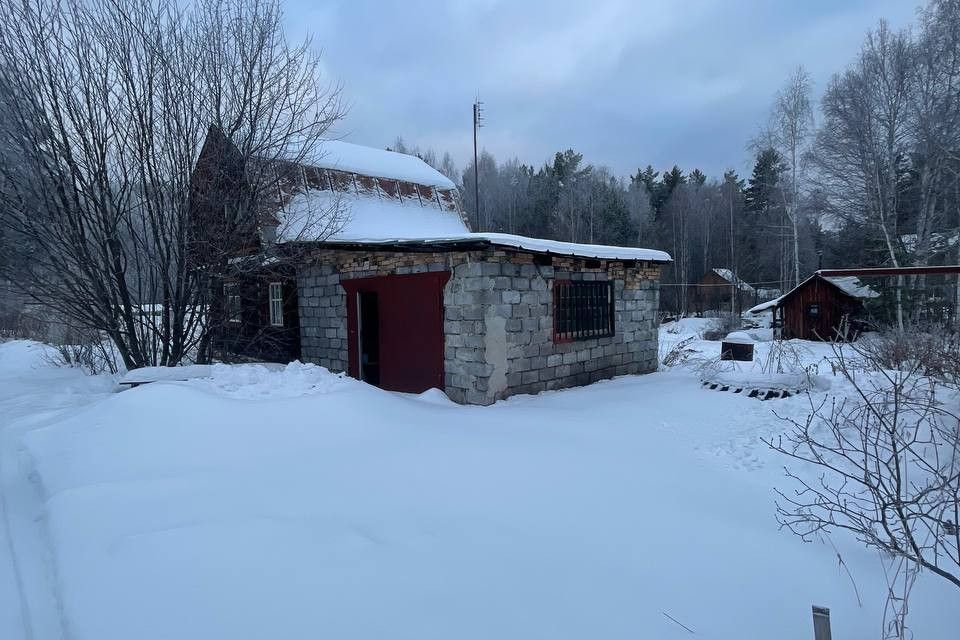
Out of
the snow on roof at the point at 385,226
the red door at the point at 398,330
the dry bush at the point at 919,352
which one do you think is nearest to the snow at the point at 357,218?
the snow on roof at the point at 385,226

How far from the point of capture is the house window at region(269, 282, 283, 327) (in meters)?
10.9

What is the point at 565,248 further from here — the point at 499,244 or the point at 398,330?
the point at 398,330

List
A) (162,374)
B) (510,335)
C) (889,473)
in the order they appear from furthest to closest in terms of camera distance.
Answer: (510,335), (162,374), (889,473)

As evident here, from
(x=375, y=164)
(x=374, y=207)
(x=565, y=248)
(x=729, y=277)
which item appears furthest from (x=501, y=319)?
(x=729, y=277)

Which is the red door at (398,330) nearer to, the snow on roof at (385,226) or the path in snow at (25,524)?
the snow on roof at (385,226)

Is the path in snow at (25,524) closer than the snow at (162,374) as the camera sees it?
Yes

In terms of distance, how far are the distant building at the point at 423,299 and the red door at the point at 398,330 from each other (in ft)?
0.08

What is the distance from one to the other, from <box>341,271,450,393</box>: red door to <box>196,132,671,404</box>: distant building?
0.08 feet

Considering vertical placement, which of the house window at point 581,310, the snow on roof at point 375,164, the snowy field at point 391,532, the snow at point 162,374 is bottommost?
the snowy field at point 391,532

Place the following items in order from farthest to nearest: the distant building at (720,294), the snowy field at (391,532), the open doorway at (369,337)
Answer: the distant building at (720,294) < the open doorway at (369,337) < the snowy field at (391,532)

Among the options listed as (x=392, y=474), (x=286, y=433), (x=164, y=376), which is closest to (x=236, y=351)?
(x=164, y=376)

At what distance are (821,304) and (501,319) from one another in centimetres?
2026

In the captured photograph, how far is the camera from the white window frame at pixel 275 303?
10.9m

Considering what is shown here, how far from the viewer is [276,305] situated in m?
11.1
